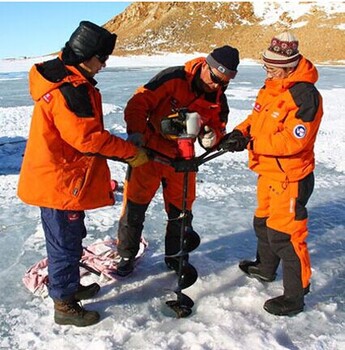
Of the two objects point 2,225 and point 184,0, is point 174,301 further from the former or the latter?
point 184,0

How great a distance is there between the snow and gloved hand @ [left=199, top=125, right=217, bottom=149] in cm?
103

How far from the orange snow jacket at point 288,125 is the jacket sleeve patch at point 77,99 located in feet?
3.61

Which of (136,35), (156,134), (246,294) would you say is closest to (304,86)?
(156,134)

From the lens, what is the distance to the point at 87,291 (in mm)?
3229

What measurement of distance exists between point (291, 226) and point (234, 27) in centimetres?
5462

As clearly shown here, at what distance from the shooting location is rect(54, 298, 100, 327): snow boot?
2.89 meters

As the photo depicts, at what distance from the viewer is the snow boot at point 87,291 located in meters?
3.19

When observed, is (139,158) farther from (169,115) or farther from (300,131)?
(300,131)

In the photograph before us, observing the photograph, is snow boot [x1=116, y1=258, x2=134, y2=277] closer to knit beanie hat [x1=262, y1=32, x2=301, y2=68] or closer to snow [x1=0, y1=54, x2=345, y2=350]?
snow [x1=0, y1=54, x2=345, y2=350]

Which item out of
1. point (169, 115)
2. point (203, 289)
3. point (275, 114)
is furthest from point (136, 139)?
point (203, 289)

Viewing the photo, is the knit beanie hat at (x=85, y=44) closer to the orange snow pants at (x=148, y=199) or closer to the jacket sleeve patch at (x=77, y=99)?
the jacket sleeve patch at (x=77, y=99)

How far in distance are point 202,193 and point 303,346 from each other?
271 cm

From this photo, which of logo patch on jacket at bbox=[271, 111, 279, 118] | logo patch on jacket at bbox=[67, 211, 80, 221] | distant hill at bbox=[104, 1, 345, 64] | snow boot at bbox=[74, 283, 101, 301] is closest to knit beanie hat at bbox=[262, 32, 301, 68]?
logo patch on jacket at bbox=[271, 111, 279, 118]

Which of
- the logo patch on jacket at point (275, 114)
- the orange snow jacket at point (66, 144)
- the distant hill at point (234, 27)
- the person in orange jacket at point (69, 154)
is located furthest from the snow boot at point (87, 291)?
the distant hill at point (234, 27)
